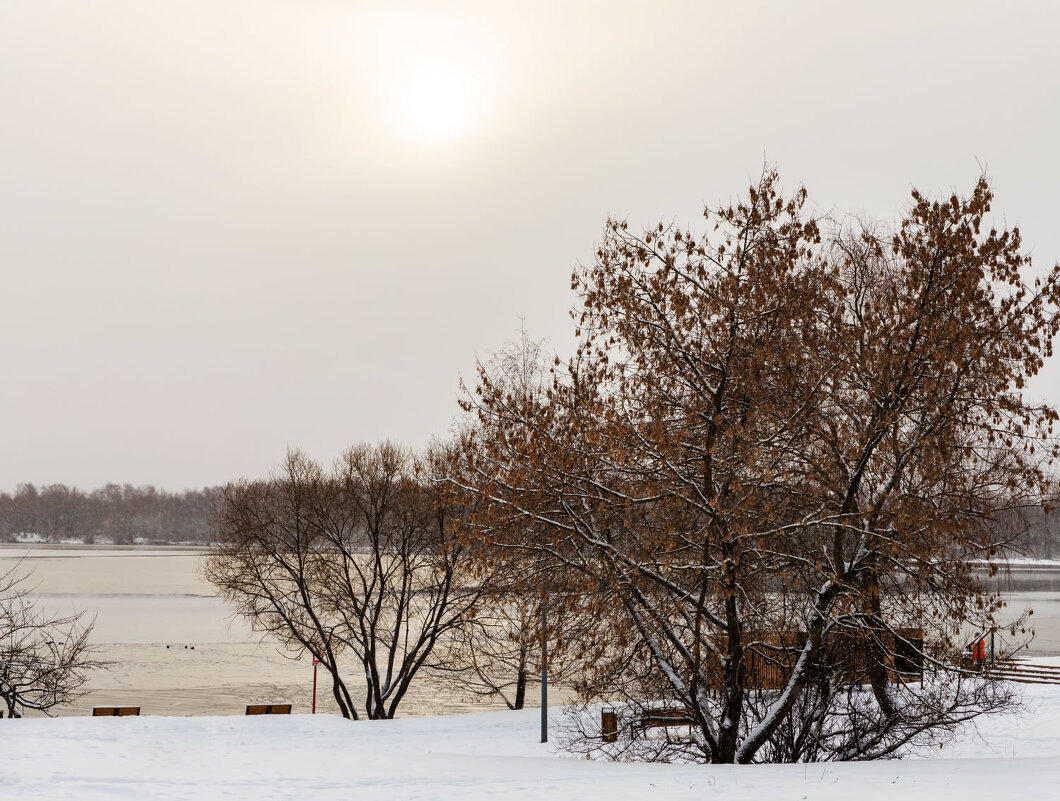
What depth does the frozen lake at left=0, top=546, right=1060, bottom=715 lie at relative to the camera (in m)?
32.6

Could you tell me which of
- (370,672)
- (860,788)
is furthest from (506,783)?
(370,672)

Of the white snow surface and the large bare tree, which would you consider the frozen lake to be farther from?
the white snow surface

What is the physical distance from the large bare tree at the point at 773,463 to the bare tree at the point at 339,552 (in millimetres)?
16213

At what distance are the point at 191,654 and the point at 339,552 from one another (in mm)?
13900

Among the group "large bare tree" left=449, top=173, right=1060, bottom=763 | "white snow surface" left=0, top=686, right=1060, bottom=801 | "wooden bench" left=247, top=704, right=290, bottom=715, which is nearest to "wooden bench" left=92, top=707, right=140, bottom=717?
"wooden bench" left=247, top=704, right=290, bottom=715

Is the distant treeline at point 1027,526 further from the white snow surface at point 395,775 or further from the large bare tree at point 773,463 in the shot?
the white snow surface at point 395,775

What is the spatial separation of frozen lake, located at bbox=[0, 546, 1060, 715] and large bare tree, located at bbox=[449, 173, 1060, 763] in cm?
347

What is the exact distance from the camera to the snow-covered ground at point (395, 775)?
10609 millimetres

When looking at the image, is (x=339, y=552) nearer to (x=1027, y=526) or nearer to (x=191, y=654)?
(x=191, y=654)

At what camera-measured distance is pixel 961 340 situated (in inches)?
524

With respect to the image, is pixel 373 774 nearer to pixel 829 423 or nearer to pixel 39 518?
pixel 829 423

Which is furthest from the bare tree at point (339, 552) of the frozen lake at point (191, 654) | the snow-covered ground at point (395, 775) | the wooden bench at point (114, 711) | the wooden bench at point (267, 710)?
the snow-covered ground at point (395, 775)

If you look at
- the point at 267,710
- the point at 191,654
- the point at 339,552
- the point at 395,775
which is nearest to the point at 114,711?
the point at 267,710

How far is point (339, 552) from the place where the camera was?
3306cm
